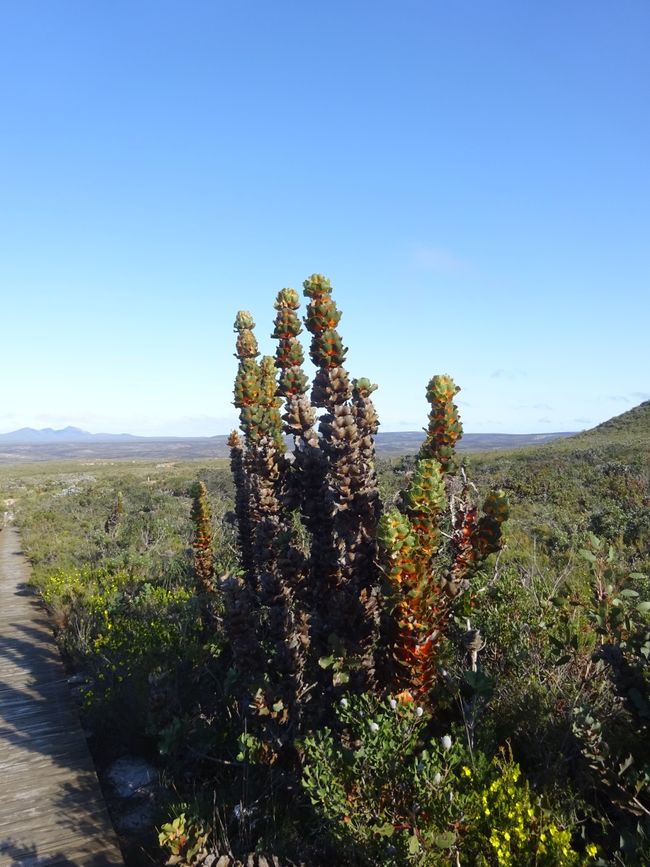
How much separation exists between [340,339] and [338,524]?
1.47 meters

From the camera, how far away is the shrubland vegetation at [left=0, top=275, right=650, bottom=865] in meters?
2.98

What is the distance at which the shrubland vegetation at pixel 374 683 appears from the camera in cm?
298

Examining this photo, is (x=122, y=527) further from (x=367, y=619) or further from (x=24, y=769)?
(x=367, y=619)

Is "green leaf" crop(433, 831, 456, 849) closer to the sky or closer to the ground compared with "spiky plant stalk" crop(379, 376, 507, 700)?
closer to the ground

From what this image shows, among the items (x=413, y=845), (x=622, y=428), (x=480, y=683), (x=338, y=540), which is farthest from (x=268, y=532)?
(x=622, y=428)

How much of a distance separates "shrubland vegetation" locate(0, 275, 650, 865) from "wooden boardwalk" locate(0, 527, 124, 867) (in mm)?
459

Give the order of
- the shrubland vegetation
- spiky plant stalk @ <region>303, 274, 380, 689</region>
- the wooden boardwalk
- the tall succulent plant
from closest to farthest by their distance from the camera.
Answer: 1. the shrubland vegetation
2. the tall succulent plant
3. spiky plant stalk @ <region>303, 274, 380, 689</region>
4. the wooden boardwalk

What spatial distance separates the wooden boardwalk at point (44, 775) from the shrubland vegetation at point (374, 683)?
1.51 feet

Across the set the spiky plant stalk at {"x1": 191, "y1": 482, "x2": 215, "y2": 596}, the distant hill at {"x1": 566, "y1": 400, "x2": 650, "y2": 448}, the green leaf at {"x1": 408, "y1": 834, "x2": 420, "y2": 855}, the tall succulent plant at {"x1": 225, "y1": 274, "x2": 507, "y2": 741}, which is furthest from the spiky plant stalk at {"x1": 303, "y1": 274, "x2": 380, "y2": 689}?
the distant hill at {"x1": 566, "y1": 400, "x2": 650, "y2": 448}

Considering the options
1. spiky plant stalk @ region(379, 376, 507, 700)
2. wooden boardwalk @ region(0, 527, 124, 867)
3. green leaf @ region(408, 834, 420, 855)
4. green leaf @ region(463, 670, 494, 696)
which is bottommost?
wooden boardwalk @ region(0, 527, 124, 867)

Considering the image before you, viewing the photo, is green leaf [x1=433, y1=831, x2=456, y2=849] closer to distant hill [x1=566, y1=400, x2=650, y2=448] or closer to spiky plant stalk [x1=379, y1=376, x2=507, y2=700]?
spiky plant stalk [x1=379, y1=376, x2=507, y2=700]

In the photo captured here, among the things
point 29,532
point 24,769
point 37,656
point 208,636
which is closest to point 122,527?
point 29,532

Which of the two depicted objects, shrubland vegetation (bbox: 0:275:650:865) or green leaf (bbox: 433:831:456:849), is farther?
shrubland vegetation (bbox: 0:275:650:865)

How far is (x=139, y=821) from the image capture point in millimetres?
4551
